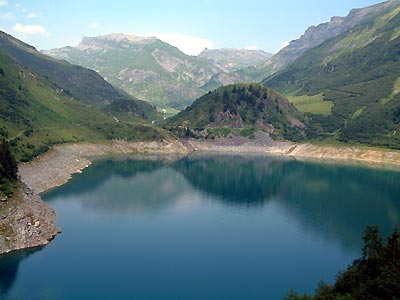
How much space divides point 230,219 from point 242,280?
4455 cm

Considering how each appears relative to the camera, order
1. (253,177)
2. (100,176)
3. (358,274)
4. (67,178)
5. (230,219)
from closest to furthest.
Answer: (358,274) < (230,219) < (67,178) < (100,176) < (253,177)

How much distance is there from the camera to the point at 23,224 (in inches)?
3541

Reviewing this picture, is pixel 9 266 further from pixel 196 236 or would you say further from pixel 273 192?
pixel 273 192

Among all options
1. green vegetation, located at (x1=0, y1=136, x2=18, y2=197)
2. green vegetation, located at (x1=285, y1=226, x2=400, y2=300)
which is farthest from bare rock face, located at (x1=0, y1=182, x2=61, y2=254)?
green vegetation, located at (x1=285, y1=226, x2=400, y2=300)

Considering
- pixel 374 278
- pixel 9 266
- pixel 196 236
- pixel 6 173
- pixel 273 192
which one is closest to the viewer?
pixel 374 278

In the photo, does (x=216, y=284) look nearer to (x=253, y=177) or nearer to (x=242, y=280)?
(x=242, y=280)

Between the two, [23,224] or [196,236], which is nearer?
[23,224]

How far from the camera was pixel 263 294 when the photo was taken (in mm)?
72062

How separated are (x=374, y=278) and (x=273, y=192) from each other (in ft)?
380

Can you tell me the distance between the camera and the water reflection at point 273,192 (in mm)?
121256

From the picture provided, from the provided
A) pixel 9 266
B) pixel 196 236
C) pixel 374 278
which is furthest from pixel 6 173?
pixel 374 278

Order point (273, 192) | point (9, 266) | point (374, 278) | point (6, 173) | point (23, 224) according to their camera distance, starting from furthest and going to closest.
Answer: point (273, 192) < point (6, 173) < point (23, 224) < point (9, 266) < point (374, 278)

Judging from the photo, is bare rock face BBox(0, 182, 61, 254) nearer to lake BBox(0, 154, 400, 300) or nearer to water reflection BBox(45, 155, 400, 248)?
lake BBox(0, 154, 400, 300)

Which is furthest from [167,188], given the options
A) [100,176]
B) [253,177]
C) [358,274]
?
[358,274]
